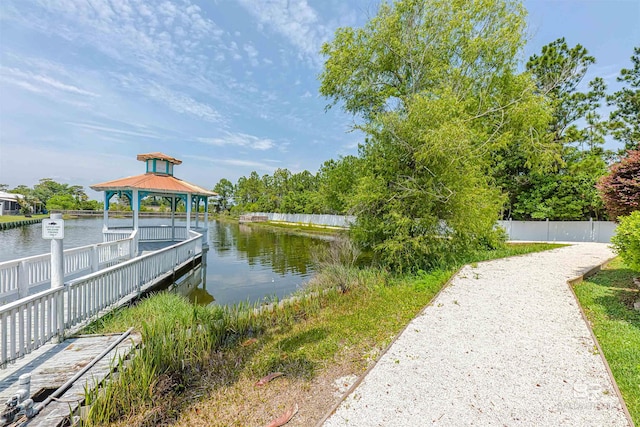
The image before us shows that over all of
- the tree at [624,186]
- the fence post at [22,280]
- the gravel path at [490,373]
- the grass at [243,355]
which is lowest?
the grass at [243,355]

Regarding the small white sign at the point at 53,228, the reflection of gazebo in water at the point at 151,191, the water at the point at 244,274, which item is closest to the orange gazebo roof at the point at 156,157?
the reflection of gazebo in water at the point at 151,191

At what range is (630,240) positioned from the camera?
14.5 ft

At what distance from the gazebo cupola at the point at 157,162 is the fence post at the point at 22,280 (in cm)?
779

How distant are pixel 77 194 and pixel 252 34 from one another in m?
66.9

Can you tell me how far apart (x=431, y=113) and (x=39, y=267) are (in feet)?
31.4

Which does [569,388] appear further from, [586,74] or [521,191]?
[586,74]

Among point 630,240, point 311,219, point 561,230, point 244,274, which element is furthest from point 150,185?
point 311,219

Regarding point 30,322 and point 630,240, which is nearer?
point 30,322

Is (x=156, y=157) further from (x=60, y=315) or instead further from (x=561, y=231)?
(x=561, y=231)

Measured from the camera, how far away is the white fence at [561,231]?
605 inches

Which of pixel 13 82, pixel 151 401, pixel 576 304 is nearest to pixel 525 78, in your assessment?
pixel 576 304

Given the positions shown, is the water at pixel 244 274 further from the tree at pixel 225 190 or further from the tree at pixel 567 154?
the tree at pixel 225 190

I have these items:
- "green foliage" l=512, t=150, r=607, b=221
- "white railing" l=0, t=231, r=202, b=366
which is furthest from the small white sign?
"green foliage" l=512, t=150, r=607, b=221

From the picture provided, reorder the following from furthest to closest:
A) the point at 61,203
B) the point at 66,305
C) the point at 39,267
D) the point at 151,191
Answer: the point at 61,203 < the point at 151,191 < the point at 39,267 < the point at 66,305
